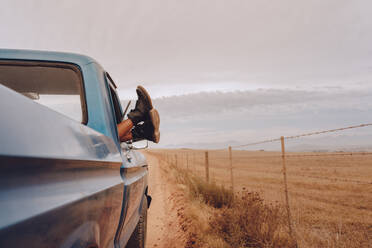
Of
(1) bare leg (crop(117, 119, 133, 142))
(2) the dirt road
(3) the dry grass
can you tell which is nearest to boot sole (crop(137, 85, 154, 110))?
(1) bare leg (crop(117, 119, 133, 142))

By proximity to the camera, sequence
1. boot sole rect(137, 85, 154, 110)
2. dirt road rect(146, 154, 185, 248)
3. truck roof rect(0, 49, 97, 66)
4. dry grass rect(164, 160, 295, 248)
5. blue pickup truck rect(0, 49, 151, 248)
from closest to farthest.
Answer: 1. blue pickup truck rect(0, 49, 151, 248)
2. truck roof rect(0, 49, 97, 66)
3. boot sole rect(137, 85, 154, 110)
4. dry grass rect(164, 160, 295, 248)
5. dirt road rect(146, 154, 185, 248)

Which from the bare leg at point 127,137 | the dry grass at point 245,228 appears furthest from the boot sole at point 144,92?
the dry grass at point 245,228

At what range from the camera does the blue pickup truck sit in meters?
0.69

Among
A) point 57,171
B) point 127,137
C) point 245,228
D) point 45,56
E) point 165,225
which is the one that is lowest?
point 165,225

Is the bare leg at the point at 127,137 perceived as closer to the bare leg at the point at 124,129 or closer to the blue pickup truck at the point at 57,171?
the bare leg at the point at 124,129

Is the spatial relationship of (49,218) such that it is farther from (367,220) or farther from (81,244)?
(367,220)

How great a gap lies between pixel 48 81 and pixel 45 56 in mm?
484

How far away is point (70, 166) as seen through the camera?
3.33 ft

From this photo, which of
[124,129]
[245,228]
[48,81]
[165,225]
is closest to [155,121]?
[124,129]

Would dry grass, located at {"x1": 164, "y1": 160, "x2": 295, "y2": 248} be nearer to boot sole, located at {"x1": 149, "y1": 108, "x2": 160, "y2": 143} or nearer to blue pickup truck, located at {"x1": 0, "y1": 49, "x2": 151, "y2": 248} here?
boot sole, located at {"x1": 149, "y1": 108, "x2": 160, "y2": 143}

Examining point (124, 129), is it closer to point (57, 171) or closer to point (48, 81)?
point (48, 81)

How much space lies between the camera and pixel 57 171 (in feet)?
3.02

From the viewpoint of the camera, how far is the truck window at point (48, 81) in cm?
202

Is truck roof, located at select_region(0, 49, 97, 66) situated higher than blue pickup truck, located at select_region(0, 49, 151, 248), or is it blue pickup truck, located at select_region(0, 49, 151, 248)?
truck roof, located at select_region(0, 49, 97, 66)
